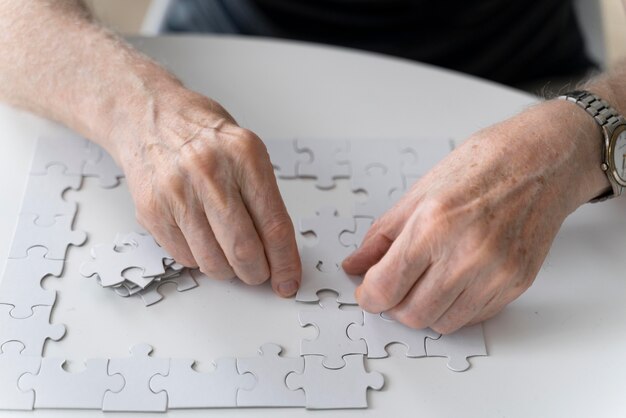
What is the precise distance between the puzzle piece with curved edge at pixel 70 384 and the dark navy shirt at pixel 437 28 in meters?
1.06

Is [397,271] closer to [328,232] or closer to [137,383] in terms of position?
[328,232]

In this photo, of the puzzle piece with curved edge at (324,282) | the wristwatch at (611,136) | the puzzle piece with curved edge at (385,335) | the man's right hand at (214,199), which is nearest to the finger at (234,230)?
the man's right hand at (214,199)

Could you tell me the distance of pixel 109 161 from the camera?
5.32ft

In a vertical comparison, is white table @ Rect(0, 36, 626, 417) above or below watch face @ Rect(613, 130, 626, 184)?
below

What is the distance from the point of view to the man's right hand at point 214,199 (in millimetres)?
1350

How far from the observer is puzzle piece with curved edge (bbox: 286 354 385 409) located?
1271 millimetres

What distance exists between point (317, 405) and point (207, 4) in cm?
124

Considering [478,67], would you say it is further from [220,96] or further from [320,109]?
[220,96]

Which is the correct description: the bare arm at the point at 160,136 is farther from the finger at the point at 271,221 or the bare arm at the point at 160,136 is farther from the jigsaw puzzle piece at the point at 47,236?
the jigsaw puzzle piece at the point at 47,236

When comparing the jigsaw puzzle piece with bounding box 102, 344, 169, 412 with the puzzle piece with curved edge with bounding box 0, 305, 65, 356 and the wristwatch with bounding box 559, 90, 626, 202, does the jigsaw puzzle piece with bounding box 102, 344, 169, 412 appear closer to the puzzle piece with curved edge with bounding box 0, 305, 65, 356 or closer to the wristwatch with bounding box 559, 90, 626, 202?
the puzzle piece with curved edge with bounding box 0, 305, 65, 356

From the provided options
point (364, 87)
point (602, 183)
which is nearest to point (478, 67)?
point (364, 87)

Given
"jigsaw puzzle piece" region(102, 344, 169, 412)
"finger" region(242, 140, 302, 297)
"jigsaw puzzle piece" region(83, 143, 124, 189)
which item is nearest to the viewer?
"jigsaw puzzle piece" region(102, 344, 169, 412)

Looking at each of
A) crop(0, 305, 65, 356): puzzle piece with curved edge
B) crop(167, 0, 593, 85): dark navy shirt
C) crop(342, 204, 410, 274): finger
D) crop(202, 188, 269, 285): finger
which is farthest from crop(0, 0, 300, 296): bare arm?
crop(167, 0, 593, 85): dark navy shirt

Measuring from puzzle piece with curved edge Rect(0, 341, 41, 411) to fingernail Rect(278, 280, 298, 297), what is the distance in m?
0.41
